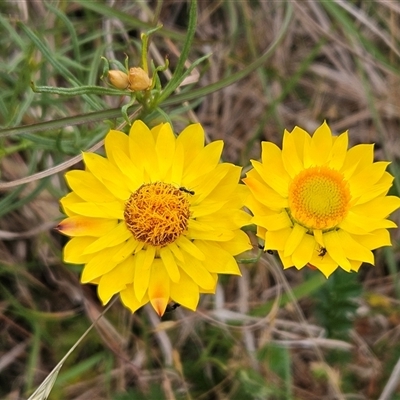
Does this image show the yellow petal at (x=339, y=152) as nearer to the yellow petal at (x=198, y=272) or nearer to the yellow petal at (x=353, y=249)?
the yellow petal at (x=353, y=249)

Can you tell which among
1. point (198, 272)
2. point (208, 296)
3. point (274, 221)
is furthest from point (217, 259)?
point (208, 296)

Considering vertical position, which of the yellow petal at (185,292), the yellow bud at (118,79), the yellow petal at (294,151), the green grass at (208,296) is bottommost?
the green grass at (208,296)

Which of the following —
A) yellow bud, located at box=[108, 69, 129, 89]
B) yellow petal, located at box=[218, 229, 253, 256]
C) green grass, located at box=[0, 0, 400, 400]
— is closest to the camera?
yellow bud, located at box=[108, 69, 129, 89]

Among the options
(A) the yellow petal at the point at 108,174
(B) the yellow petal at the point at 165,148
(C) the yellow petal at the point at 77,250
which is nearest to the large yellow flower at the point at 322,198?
(B) the yellow petal at the point at 165,148

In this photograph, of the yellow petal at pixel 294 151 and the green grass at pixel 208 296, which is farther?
the green grass at pixel 208 296

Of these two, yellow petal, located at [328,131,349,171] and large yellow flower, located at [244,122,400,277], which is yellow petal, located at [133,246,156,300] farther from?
yellow petal, located at [328,131,349,171]

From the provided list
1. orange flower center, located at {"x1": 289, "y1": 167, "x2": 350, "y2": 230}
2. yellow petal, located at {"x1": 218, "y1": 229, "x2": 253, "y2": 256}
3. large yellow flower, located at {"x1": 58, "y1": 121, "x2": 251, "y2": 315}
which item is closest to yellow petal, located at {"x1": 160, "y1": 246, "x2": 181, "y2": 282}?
large yellow flower, located at {"x1": 58, "y1": 121, "x2": 251, "y2": 315}

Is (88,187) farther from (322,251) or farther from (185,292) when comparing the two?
(322,251)
